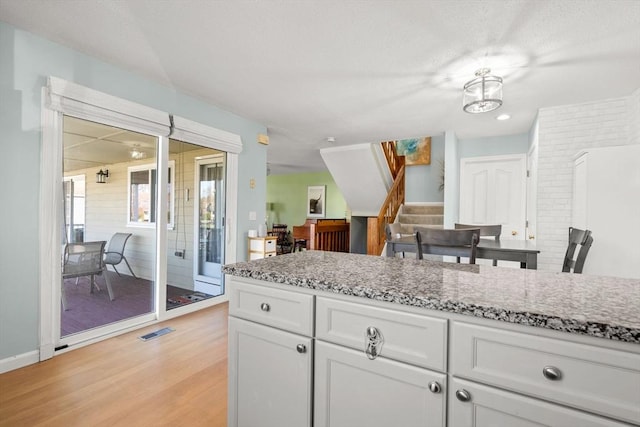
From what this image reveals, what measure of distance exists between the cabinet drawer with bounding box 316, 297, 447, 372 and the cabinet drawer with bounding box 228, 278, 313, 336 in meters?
0.06

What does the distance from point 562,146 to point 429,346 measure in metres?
3.70

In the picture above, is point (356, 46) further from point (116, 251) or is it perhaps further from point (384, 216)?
point (384, 216)

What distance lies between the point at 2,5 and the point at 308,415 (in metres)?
2.92

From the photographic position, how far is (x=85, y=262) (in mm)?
2809

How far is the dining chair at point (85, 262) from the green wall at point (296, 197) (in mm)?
6617

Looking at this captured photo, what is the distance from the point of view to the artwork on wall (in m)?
6.36

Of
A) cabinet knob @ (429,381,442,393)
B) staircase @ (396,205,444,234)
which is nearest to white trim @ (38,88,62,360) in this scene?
cabinet knob @ (429,381,442,393)

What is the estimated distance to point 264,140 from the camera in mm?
4301

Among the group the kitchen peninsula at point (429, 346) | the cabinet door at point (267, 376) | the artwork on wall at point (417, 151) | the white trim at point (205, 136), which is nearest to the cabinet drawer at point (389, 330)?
the kitchen peninsula at point (429, 346)

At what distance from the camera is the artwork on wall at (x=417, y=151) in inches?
250

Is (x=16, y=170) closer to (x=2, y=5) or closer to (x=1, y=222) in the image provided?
(x=1, y=222)

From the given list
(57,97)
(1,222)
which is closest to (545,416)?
(1,222)

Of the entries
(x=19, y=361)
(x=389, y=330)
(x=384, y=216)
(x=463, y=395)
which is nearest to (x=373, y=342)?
(x=389, y=330)

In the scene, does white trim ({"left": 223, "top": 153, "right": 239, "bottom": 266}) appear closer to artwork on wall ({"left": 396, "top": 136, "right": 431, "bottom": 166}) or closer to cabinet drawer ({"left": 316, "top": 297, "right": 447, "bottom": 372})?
cabinet drawer ({"left": 316, "top": 297, "right": 447, "bottom": 372})
